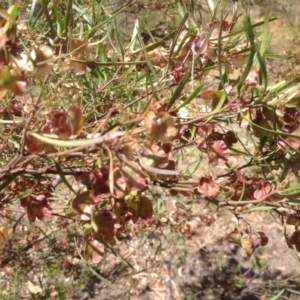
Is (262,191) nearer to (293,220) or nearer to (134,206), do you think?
(293,220)

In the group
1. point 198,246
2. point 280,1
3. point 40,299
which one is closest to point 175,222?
point 198,246

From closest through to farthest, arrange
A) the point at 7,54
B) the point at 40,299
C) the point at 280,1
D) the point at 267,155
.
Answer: the point at 7,54, the point at 267,155, the point at 40,299, the point at 280,1

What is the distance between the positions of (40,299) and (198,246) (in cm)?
104

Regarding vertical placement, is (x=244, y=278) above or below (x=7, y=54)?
below

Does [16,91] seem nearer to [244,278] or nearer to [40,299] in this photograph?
[40,299]

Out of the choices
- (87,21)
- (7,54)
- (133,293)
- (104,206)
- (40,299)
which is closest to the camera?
(7,54)

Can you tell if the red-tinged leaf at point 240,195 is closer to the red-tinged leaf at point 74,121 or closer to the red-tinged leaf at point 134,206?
the red-tinged leaf at point 134,206

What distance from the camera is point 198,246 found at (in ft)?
9.98

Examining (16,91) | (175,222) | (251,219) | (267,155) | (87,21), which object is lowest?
(251,219)

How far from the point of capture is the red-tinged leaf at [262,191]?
81 cm

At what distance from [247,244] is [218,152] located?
0.24m

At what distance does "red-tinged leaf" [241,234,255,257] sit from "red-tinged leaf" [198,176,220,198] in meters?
0.20

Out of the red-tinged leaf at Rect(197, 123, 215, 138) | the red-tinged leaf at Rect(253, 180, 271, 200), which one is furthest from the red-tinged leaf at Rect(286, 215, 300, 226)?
the red-tinged leaf at Rect(197, 123, 215, 138)

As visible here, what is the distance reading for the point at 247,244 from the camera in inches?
36.9
